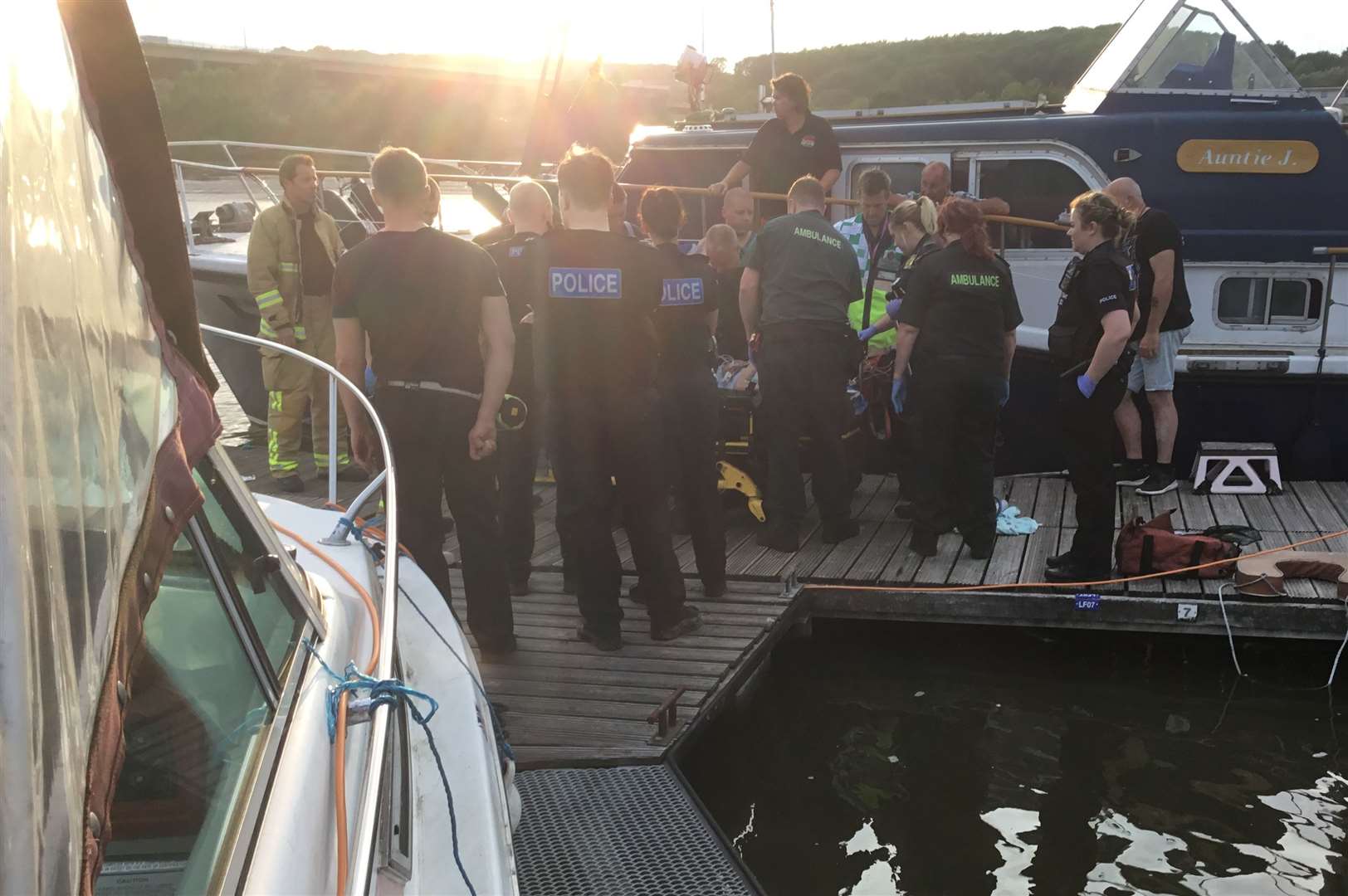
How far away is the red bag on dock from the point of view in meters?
5.82

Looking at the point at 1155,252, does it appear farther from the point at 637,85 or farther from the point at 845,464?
the point at 637,85

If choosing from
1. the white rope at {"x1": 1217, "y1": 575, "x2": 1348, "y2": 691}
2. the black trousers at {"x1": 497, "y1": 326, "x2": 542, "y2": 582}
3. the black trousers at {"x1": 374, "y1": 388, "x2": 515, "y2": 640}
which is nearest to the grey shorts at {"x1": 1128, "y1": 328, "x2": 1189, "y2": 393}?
the white rope at {"x1": 1217, "y1": 575, "x2": 1348, "y2": 691}

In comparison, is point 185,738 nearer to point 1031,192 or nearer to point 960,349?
point 960,349

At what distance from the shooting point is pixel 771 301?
20.2 feet

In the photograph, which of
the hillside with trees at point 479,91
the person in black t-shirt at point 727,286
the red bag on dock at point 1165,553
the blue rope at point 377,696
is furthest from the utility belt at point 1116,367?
the hillside with trees at point 479,91

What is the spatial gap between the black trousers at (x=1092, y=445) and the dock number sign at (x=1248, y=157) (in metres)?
2.71

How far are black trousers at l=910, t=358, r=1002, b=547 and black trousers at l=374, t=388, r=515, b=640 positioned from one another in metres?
2.30

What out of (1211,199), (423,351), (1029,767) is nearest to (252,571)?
(423,351)

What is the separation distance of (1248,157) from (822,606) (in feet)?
12.8

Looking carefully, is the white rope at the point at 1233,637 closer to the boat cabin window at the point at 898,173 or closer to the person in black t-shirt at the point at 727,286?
the person in black t-shirt at the point at 727,286

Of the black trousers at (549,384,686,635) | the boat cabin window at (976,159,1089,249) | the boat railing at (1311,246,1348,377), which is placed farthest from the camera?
the boat cabin window at (976,159,1089,249)

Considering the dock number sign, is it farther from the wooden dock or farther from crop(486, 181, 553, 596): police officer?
crop(486, 181, 553, 596): police officer

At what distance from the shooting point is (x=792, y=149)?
25.6ft

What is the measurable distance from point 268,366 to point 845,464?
3981 mm
